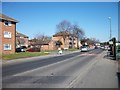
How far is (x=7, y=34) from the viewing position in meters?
49.4

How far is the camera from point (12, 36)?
5103 cm

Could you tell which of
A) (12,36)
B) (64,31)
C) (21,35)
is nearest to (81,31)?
(64,31)

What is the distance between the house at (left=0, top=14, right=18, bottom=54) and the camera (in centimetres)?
4769

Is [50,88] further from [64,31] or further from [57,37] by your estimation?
[57,37]

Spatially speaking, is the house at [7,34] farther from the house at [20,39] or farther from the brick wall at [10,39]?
the house at [20,39]

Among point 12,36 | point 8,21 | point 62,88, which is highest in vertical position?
point 8,21

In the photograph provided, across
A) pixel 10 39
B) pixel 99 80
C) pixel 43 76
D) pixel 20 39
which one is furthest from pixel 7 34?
pixel 20 39

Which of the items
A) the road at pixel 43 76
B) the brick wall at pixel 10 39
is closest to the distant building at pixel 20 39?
the brick wall at pixel 10 39

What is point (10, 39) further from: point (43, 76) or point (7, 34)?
point (43, 76)

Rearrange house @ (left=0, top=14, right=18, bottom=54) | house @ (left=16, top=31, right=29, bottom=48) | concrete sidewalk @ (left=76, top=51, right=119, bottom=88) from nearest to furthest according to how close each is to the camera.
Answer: concrete sidewalk @ (left=76, top=51, right=119, bottom=88), house @ (left=0, top=14, right=18, bottom=54), house @ (left=16, top=31, right=29, bottom=48)

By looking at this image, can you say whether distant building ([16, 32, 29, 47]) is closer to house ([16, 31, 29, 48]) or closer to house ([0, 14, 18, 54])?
house ([16, 31, 29, 48])

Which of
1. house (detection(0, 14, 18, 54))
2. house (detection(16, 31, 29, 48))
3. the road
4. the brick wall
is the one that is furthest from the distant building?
the road

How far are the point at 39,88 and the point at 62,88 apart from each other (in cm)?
103

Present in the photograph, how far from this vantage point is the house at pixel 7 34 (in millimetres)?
47688
